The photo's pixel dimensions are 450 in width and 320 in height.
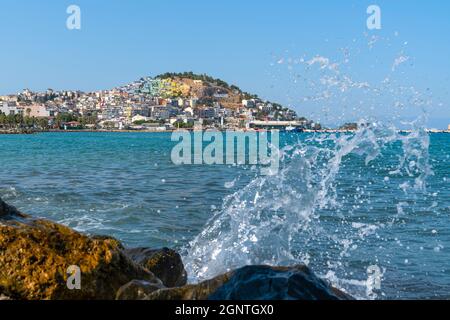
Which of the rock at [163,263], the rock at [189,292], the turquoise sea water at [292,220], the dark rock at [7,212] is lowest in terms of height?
the turquoise sea water at [292,220]

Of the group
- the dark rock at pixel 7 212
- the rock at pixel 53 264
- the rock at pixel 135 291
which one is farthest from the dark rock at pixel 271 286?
the dark rock at pixel 7 212

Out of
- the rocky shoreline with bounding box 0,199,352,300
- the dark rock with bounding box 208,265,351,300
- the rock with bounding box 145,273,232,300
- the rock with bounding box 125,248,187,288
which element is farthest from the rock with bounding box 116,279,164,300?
the rock with bounding box 125,248,187,288

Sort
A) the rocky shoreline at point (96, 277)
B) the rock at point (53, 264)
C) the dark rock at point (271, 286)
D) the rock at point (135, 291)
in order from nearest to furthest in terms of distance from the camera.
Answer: the dark rock at point (271, 286) → the rocky shoreline at point (96, 277) → the rock at point (135, 291) → the rock at point (53, 264)

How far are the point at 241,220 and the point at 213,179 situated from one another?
14.9 metres

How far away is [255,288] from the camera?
529cm

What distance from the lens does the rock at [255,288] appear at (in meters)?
5.21

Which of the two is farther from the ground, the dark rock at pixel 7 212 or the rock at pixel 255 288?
the dark rock at pixel 7 212

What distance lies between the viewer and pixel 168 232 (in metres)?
14.2

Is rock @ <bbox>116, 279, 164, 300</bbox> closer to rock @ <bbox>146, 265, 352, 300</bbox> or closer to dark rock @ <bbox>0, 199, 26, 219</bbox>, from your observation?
rock @ <bbox>146, 265, 352, 300</bbox>

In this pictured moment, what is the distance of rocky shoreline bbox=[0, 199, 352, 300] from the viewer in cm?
530

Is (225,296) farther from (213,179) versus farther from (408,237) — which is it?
(213,179)

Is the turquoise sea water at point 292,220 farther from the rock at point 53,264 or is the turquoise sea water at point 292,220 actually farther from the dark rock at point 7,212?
the rock at point 53,264
